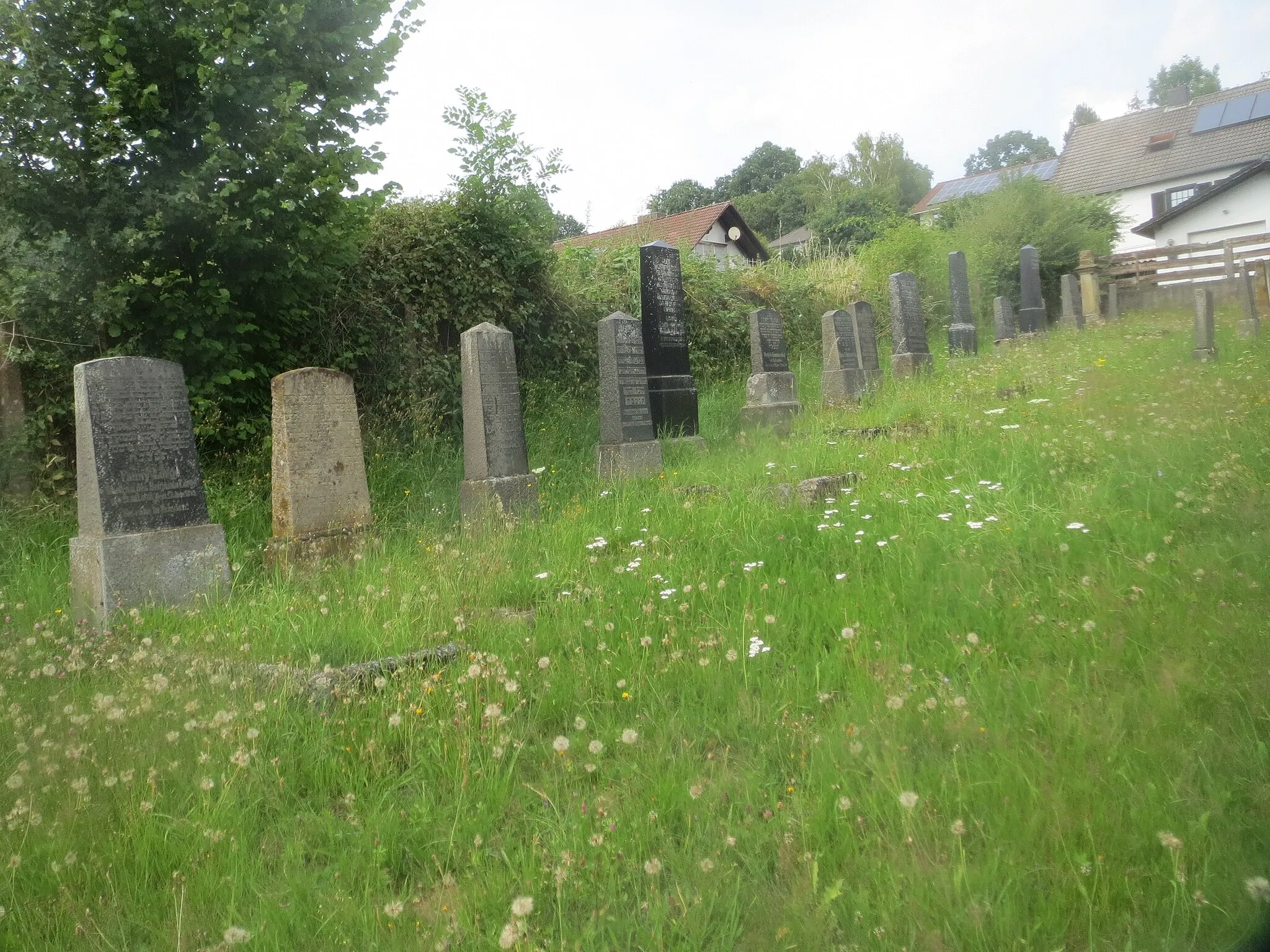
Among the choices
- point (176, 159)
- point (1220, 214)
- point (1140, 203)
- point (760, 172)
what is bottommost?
point (176, 159)

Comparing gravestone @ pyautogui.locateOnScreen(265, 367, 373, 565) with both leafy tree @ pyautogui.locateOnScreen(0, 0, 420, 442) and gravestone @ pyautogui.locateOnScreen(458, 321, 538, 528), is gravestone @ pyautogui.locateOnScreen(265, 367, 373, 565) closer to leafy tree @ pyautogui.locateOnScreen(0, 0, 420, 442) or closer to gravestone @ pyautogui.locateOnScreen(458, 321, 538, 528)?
gravestone @ pyautogui.locateOnScreen(458, 321, 538, 528)

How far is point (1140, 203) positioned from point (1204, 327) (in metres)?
32.4

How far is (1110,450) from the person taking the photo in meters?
6.20

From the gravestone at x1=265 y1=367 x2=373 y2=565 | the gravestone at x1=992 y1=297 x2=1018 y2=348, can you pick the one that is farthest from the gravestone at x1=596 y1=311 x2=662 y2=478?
the gravestone at x1=992 y1=297 x2=1018 y2=348

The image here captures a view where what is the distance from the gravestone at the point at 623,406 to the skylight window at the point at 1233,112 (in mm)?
11303

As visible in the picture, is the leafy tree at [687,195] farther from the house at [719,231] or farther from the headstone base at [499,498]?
the headstone base at [499,498]

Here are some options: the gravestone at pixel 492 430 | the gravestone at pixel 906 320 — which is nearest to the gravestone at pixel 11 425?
the gravestone at pixel 492 430

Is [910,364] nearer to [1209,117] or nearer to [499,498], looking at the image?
[1209,117]

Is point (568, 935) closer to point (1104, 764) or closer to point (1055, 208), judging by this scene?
point (1104, 764)

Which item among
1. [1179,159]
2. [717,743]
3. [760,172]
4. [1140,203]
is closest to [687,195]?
[760,172]

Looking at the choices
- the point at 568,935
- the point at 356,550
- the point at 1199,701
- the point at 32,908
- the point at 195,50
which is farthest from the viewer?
the point at 195,50

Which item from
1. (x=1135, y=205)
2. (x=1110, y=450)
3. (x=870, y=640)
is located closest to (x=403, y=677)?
(x=870, y=640)

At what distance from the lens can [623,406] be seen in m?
9.45

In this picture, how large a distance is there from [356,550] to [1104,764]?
18.8 feet
